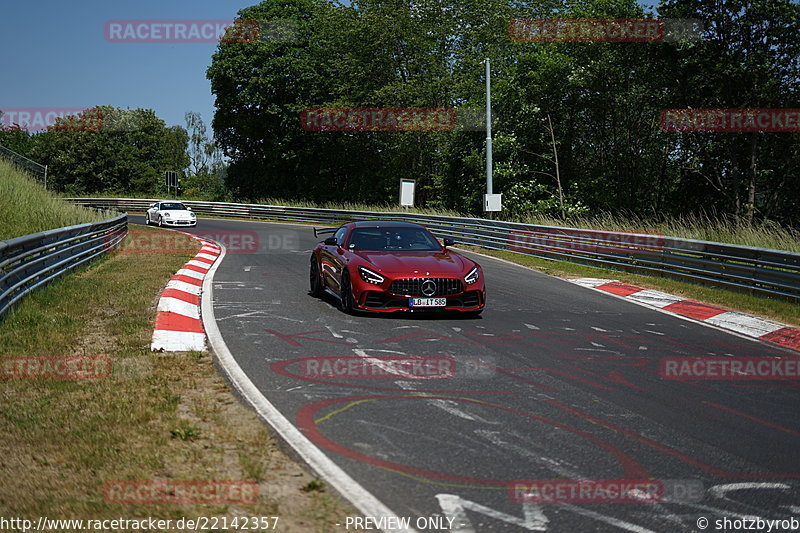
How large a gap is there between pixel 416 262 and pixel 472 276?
2.75 ft

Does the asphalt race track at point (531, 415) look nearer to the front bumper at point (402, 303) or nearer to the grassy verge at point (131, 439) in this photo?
the front bumper at point (402, 303)

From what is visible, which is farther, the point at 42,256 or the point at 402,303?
the point at 42,256

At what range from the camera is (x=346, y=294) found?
1132 centimetres

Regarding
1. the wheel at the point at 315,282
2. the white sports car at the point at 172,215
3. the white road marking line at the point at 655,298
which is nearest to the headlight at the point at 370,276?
the wheel at the point at 315,282

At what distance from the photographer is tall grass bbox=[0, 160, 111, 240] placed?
1766cm

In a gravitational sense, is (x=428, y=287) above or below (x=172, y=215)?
below

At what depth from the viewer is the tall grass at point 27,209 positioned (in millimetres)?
17656

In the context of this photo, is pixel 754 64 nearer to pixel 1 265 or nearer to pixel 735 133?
pixel 735 133

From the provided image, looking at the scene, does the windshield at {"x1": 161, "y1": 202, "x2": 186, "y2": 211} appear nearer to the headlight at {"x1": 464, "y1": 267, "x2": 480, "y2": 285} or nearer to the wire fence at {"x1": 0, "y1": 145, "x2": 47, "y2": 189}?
the wire fence at {"x1": 0, "y1": 145, "x2": 47, "y2": 189}

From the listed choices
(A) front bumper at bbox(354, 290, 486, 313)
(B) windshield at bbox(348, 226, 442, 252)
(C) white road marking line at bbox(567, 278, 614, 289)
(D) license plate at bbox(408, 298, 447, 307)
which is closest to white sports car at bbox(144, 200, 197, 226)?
(C) white road marking line at bbox(567, 278, 614, 289)

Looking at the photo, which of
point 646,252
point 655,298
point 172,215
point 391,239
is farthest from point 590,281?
point 172,215

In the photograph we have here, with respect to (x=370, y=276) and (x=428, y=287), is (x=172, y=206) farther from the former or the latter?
(x=428, y=287)

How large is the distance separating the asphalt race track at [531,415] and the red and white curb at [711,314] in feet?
2.06

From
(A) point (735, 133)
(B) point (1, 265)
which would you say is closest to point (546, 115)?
(A) point (735, 133)
